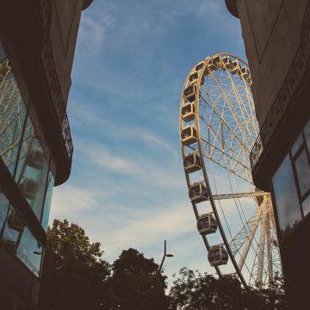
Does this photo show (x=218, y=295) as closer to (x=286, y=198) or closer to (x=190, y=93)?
(x=286, y=198)

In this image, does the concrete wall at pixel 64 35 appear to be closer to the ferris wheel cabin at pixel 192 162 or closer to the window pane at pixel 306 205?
the window pane at pixel 306 205

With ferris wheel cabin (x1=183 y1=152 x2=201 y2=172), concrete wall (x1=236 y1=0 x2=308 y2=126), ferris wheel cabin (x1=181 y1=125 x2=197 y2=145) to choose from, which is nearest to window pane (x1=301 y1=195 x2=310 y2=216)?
concrete wall (x1=236 y1=0 x2=308 y2=126)

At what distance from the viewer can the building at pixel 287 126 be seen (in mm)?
12766

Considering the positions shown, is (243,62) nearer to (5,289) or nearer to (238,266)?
(238,266)

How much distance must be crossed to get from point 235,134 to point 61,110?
20.1m

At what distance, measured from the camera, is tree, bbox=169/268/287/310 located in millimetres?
23516

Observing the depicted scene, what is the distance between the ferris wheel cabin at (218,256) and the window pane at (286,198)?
580 inches

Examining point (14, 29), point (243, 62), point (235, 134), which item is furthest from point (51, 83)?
point (243, 62)

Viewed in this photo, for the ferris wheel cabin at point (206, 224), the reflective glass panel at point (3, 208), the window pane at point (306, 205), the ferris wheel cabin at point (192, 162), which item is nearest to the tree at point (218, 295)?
the ferris wheel cabin at point (206, 224)

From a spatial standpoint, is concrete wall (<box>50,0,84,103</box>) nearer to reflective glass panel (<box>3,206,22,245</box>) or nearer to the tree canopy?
reflective glass panel (<box>3,206,22,245</box>)

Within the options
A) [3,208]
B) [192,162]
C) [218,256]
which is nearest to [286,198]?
[3,208]

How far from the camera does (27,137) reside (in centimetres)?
1331

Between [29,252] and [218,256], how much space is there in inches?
715

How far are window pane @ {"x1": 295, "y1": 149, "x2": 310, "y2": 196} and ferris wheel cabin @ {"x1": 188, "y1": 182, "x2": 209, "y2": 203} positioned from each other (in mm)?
18207
